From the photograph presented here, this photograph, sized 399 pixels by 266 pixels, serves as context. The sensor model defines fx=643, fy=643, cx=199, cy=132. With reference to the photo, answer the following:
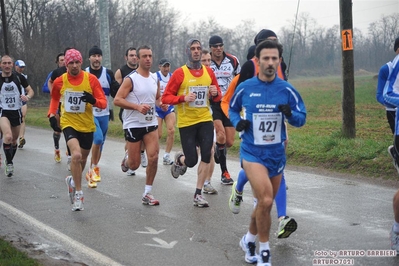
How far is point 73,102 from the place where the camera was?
8.96m

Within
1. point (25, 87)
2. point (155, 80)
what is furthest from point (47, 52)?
point (155, 80)

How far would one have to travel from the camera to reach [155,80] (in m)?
9.30

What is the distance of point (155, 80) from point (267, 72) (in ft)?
12.2

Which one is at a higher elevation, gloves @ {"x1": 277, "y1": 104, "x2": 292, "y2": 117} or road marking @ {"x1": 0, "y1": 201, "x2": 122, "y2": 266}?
gloves @ {"x1": 277, "y1": 104, "x2": 292, "y2": 117}

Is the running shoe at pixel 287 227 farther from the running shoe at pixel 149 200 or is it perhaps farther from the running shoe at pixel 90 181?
the running shoe at pixel 90 181

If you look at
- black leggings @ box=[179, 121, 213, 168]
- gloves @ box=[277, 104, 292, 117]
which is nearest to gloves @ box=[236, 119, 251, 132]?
gloves @ box=[277, 104, 292, 117]

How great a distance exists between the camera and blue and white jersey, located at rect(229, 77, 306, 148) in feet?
19.1

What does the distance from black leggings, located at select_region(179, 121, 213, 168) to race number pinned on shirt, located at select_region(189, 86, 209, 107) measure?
28 cm

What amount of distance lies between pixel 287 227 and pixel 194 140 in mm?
3028

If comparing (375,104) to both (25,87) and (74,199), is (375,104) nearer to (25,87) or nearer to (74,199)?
(25,87)

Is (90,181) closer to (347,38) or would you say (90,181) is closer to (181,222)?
(181,222)

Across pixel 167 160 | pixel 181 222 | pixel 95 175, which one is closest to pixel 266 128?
pixel 181 222

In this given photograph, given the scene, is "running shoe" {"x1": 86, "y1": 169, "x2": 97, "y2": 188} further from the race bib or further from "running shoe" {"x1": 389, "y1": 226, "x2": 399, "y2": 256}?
"running shoe" {"x1": 389, "y1": 226, "x2": 399, "y2": 256}

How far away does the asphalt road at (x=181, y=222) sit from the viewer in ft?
20.5
